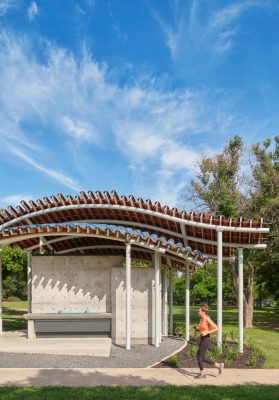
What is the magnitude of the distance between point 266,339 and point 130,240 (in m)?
9.11

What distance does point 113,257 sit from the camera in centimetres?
1546

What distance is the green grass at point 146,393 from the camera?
24.0ft

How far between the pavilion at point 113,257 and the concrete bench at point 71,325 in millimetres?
32

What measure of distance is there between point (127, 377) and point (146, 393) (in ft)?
4.72

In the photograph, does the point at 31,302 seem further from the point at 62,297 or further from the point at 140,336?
the point at 140,336

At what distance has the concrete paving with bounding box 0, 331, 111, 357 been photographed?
39.1ft

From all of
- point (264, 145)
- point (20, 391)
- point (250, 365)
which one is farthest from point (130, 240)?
point (264, 145)

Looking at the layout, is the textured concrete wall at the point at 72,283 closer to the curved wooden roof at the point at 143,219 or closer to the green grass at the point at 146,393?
the curved wooden roof at the point at 143,219

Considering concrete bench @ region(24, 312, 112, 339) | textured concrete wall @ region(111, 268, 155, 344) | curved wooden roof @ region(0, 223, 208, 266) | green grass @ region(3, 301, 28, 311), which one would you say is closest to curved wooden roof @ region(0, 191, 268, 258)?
curved wooden roof @ region(0, 223, 208, 266)

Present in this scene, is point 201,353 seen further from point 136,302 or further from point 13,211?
point 13,211

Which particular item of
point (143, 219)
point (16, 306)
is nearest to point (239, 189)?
point (143, 219)

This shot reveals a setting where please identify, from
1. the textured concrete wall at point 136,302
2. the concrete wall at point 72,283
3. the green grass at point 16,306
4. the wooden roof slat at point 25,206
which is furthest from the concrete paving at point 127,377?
the green grass at point 16,306

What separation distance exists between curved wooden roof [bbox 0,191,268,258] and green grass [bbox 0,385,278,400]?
5.13 metres

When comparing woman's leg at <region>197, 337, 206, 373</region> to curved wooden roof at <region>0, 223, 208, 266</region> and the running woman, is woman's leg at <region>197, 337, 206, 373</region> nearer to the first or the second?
the running woman
